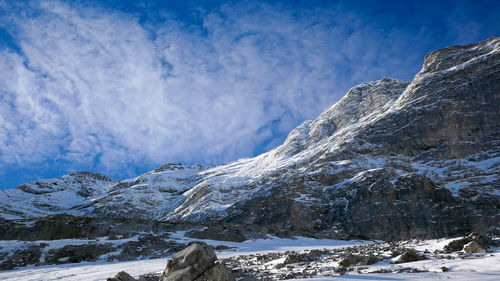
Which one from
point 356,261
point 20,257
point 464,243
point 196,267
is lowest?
point 20,257

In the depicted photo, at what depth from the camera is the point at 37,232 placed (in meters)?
43.7

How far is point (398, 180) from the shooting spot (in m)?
60.9

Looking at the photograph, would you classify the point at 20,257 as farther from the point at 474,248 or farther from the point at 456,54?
the point at 456,54

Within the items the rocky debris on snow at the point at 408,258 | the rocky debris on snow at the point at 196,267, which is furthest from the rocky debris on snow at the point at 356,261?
the rocky debris on snow at the point at 196,267

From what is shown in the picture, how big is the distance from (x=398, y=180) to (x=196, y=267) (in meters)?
59.7

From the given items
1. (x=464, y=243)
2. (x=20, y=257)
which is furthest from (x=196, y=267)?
(x=20, y=257)

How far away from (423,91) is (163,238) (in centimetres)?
8803

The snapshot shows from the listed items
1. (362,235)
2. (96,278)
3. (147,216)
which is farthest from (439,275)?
(147,216)

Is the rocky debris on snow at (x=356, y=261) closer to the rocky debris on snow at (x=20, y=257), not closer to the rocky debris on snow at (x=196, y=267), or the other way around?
the rocky debris on snow at (x=196, y=267)

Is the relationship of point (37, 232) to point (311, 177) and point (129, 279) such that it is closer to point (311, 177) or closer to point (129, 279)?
point (129, 279)

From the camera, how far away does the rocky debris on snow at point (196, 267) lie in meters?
10.3

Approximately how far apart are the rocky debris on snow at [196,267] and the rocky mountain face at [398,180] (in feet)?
112

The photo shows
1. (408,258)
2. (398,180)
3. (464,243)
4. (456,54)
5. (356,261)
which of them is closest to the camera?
(408,258)

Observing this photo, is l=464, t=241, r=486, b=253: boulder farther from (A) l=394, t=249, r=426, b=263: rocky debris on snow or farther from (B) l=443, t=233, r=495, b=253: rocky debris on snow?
(A) l=394, t=249, r=426, b=263: rocky debris on snow
